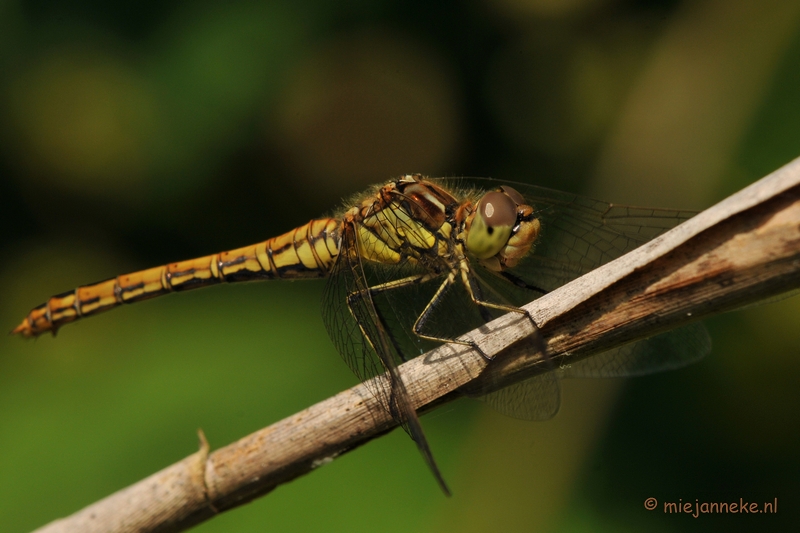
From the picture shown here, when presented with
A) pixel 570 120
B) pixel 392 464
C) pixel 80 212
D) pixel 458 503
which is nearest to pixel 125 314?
pixel 80 212

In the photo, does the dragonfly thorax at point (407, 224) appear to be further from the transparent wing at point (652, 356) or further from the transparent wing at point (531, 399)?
the transparent wing at point (652, 356)

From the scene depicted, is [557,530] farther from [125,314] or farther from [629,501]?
[125,314]

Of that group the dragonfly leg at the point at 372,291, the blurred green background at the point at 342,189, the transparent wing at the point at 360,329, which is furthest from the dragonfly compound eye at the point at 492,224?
the blurred green background at the point at 342,189

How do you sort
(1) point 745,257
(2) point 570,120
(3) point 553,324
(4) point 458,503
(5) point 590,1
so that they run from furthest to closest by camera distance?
(2) point 570,120, (5) point 590,1, (4) point 458,503, (3) point 553,324, (1) point 745,257

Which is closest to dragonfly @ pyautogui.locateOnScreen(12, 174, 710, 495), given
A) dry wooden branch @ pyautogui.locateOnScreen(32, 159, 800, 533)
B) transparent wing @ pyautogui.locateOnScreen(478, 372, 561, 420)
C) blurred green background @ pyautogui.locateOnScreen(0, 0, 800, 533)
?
transparent wing @ pyautogui.locateOnScreen(478, 372, 561, 420)

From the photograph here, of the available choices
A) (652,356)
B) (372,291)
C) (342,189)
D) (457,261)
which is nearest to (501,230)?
(457,261)

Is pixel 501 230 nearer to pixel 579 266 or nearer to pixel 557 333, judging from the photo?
pixel 579 266
